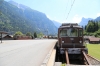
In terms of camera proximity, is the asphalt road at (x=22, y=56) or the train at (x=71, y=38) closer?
the asphalt road at (x=22, y=56)

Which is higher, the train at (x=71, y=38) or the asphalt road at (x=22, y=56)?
the train at (x=71, y=38)

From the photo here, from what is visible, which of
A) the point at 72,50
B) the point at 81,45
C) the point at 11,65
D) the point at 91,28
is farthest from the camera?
the point at 91,28

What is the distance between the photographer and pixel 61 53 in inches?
653

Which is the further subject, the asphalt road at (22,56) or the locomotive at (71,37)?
the locomotive at (71,37)

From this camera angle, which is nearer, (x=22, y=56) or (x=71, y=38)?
(x=22, y=56)

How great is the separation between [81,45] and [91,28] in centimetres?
17572

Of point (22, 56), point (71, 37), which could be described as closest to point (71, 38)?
point (71, 37)

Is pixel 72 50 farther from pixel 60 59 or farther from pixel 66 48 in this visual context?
pixel 60 59

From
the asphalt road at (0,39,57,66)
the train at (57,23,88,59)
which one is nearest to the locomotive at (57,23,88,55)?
the train at (57,23,88,59)

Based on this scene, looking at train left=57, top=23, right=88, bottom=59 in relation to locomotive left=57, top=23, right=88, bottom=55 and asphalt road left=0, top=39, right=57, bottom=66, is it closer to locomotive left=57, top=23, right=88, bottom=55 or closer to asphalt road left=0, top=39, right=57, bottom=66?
locomotive left=57, top=23, right=88, bottom=55

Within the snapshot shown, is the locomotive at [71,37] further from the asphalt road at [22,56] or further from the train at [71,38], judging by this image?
the asphalt road at [22,56]

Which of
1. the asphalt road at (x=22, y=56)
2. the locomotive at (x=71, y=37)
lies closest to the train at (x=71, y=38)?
the locomotive at (x=71, y=37)

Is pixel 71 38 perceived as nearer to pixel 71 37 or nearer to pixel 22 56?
pixel 71 37

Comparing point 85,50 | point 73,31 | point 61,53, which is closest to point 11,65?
point 61,53
